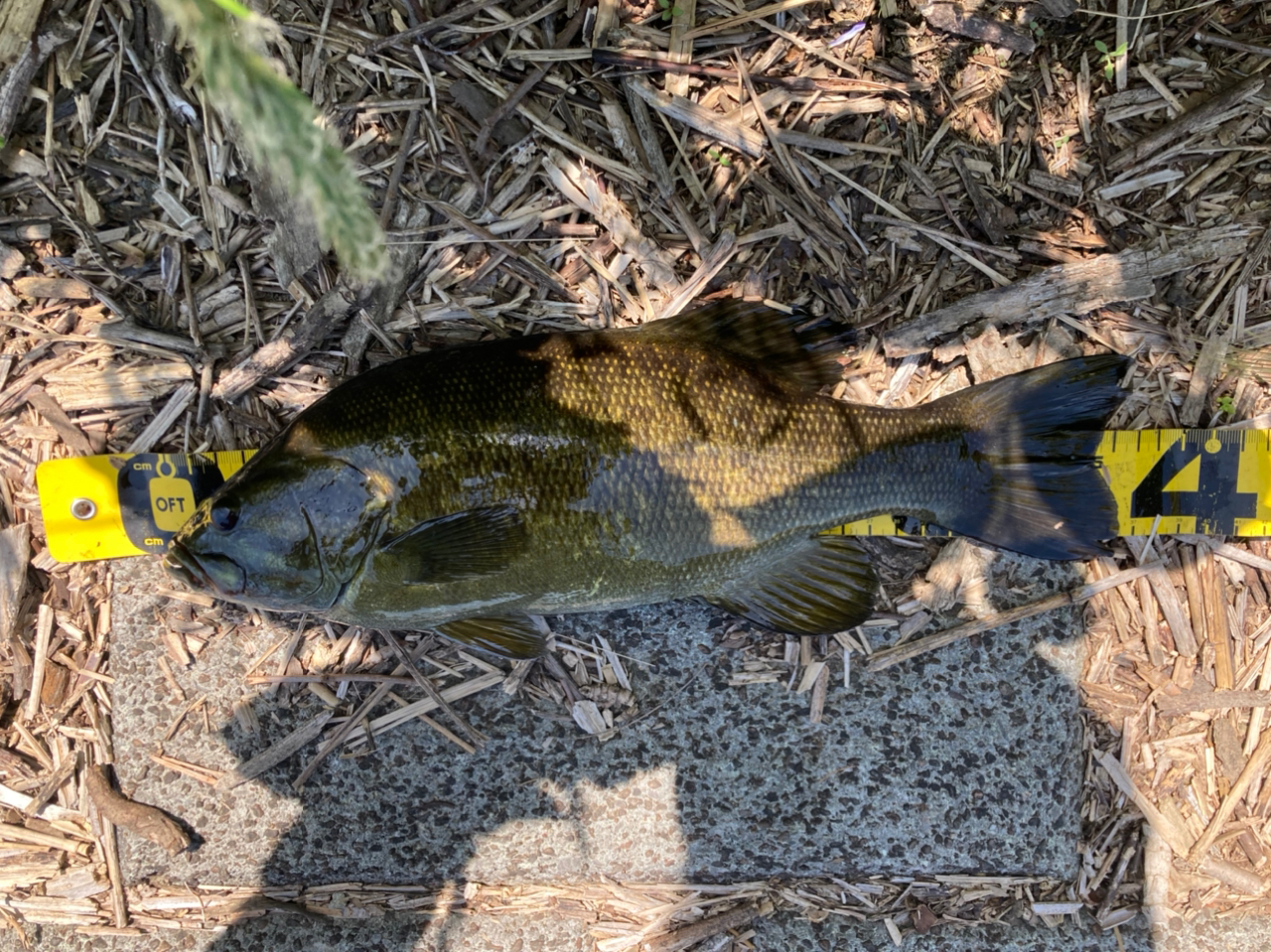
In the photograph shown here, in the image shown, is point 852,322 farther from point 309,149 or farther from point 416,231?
point 309,149

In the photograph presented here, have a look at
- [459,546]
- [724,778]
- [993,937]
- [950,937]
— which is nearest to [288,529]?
[459,546]

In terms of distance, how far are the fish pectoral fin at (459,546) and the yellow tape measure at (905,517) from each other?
884 mm

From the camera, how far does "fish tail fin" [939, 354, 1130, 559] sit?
8.74ft

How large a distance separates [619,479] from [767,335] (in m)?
0.72

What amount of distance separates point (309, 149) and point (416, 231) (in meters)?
1.98

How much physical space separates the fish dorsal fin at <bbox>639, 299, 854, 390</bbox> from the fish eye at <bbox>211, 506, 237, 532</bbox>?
1412 mm

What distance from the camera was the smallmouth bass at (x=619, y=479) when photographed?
99.0 inches

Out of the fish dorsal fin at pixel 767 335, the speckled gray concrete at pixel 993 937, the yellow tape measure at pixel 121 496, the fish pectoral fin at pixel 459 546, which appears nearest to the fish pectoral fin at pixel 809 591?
the fish dorsal fin at pixel 767 335

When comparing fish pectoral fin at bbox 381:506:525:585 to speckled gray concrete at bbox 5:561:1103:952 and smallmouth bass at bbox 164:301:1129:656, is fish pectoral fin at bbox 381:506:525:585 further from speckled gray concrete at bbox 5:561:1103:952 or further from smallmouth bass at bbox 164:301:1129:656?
speckled gray concrete at bbox 5:561:1103:952

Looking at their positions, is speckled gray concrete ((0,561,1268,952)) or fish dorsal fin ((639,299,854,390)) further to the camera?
speckled gray concrete ((0,561,1268,952))

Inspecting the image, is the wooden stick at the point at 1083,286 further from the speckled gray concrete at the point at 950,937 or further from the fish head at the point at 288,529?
the speckled gray concrete at the point at 950,937

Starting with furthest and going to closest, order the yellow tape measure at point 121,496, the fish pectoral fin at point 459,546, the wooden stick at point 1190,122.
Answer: the yellow tape measure at point 121,496 → the wooden stick at point 1190,122 → the fish pectoral fin at point 459,546

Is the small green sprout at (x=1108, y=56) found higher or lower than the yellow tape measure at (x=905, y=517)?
higher

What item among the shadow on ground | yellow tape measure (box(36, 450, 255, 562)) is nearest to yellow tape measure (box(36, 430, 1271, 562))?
yellow tape measure (box(36, 450, 255, 562))
